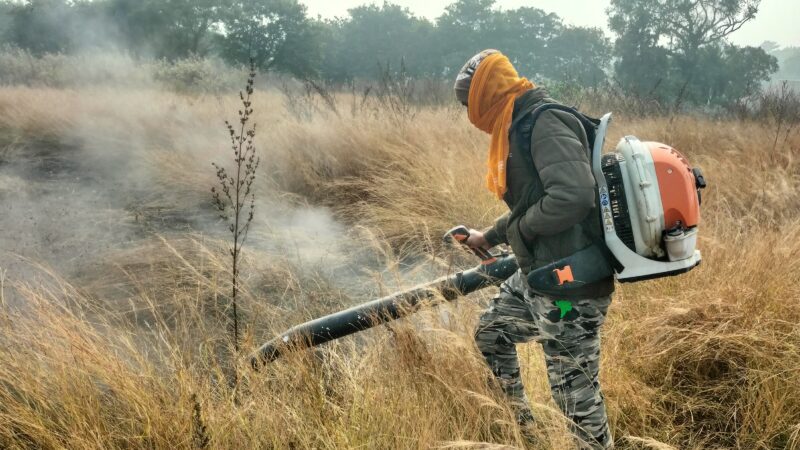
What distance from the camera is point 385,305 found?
6.97 feet

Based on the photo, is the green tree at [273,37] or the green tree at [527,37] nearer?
the green tree at [273,37]

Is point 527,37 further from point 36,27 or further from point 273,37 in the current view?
point 36,27

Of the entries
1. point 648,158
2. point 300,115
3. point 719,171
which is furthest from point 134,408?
point 300,115

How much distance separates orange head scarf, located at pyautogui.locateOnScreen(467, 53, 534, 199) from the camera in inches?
63.4

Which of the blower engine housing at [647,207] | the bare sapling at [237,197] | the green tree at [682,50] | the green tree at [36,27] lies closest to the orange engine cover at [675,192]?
the blower engine housing at [647,207]

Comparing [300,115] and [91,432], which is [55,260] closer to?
[91,432]

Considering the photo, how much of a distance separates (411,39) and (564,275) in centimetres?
3113

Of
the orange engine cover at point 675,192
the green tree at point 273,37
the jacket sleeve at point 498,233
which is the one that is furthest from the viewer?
the green tree at point 273,37

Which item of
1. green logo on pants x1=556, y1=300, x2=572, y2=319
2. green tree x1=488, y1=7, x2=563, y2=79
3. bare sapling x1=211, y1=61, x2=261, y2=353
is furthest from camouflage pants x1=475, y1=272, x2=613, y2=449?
green tree x1=488, y1=7, x2=563, y2=79

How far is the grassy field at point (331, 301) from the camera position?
1706 millimetres

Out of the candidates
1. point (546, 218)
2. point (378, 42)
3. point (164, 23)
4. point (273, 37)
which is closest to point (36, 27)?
point (164, 23)

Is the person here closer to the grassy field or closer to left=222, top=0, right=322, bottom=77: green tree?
the grassy field

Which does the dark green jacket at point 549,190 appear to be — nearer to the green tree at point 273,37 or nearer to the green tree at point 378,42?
the green tree at point 273,37

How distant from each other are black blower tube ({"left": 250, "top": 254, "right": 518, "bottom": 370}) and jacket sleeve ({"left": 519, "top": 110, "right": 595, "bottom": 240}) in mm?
586
